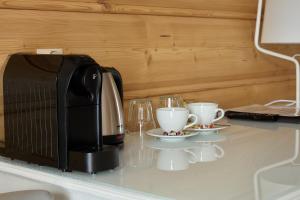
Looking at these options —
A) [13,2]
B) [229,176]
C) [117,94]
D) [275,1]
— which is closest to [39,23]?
[13,2]

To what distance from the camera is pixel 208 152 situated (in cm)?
126

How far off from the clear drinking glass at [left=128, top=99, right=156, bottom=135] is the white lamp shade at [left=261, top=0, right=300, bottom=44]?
73 centimetres

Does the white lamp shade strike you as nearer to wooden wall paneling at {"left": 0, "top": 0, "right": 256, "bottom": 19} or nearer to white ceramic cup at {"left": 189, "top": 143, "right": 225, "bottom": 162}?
wooden wall paneling at {"left": 0, "top": 0, "right": 256, "bottom": 19}

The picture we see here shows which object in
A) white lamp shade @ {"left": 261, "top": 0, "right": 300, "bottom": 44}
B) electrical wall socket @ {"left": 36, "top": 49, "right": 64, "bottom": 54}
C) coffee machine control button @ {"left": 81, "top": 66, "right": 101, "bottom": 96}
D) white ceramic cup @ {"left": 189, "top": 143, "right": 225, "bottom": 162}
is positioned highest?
white lamp shade @ {"left": 261, "top": 0, "right": 300, "bottom": 44}

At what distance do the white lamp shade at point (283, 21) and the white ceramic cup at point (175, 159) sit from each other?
0.92 metres

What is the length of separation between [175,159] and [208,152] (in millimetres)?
114

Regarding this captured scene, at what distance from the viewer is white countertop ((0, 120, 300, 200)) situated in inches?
36.1

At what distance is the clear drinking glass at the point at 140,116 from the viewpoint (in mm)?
1535

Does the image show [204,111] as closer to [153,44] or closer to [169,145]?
[169,145]

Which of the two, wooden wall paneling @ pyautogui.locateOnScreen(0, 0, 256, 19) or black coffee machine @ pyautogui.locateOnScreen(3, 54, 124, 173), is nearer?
black coffee machine @ pyautogui.locateOnScreen(3, 54, 124, 173)

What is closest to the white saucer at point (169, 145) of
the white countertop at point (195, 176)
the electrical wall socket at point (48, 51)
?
the white countertop at point (195, 176)

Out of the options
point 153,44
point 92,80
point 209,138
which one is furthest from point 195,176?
point 153,44

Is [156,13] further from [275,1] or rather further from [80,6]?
[275,1]

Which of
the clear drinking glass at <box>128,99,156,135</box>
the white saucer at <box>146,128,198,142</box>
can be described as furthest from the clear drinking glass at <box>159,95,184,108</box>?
the white saucer at <box>146,128,198,142</box>
